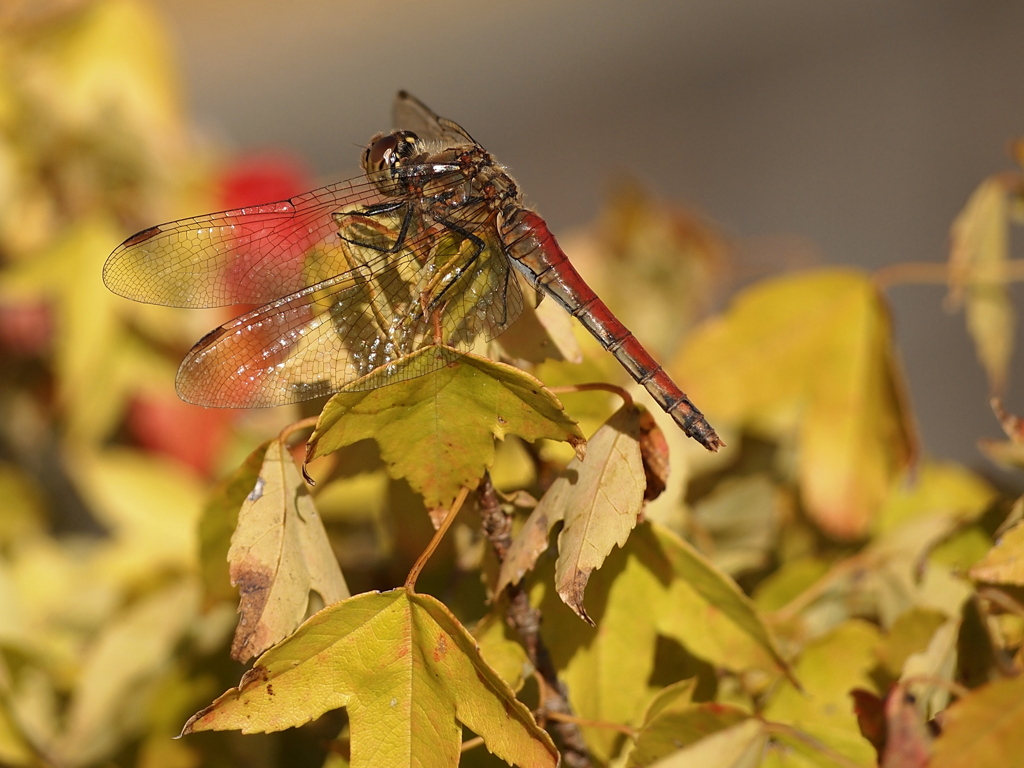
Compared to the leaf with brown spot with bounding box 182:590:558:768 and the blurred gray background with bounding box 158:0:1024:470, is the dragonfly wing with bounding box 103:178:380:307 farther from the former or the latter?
the blurred gray background with bounding box 158:0:1024:470

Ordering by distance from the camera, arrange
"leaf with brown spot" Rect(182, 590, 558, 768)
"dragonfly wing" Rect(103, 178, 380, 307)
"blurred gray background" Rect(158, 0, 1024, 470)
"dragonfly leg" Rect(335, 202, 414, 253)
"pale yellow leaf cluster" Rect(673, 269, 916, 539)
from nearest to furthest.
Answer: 1. "leaf with brown spot" Rect(182, 590, 558, 768)
2. "dragonfly leg" Rect(335, 202, 414, 253)
3. "dragonfly wing" Rect(103, 178, 380, 307)
4. "pale yellow leaf cluster" Rect(673, 269, 916, 539)
5. "blurred gray background" Rect(158, 0, 1024, 470)

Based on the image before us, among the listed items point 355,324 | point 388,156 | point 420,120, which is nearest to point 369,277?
point 355,324

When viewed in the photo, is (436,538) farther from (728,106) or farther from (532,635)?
(728,106)

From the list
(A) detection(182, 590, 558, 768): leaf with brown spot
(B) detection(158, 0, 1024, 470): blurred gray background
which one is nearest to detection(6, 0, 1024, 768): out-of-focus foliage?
(A) detection(182, 590, 558, 768): leaf with brown spot

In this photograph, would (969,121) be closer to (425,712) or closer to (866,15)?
(866,15)

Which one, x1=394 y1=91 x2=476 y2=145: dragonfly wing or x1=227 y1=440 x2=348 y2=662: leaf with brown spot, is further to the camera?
x1=394 y1=91 x2=476 y2=145: dragonfly wing

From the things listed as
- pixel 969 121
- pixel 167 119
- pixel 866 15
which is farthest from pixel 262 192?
pixel 866 15

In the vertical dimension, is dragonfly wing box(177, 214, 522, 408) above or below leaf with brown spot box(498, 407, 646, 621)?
above
